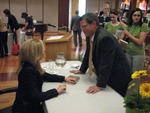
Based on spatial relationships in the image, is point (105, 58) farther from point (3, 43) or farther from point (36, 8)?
point (36, 8)

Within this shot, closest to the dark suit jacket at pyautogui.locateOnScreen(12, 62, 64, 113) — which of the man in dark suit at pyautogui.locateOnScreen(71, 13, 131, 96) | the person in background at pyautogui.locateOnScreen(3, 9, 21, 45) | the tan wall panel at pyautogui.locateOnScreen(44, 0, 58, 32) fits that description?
the man in dark suit at pyautogui.locateOnScreen(71, 13, 131, 96)

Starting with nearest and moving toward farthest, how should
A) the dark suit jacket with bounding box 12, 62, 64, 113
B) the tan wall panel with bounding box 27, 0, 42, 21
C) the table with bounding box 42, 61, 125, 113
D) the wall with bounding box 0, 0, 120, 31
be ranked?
the table with bounding box 42, 61, 125, 113 < the dark suit jacket with bounding box 12, 62, 64, 113 < the wall with bounding box 0, 0, 120, 31 < the tan wall panel with bounding box 27, 0, 42, 21

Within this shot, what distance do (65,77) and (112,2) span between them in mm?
10246

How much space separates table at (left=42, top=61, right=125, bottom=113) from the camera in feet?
4.33

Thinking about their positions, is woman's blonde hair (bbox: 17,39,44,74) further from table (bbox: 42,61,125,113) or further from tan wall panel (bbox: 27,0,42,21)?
tan wall panel (bbox: 27,0,42,21)

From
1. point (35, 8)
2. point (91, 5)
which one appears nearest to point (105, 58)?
point (35, 8)

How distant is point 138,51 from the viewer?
2896 mm

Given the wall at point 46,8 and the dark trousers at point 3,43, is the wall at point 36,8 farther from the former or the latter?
the dark trousers at point 3,43

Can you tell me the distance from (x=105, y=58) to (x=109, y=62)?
0.05 m

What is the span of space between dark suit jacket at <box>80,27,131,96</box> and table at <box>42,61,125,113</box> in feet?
0.46

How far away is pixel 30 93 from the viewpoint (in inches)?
58.2

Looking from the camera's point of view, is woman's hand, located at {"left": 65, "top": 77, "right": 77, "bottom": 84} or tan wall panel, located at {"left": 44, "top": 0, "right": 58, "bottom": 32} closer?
woman's hand, located at {"left": 65, "top": 77, "right": 77, "bottom": 84}

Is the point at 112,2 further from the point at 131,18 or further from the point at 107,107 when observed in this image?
the point at 107,107

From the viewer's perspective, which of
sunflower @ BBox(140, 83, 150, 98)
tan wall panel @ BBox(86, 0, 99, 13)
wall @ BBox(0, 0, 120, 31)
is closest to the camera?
sunflower @ BBox(140, 83, 150, 98)
